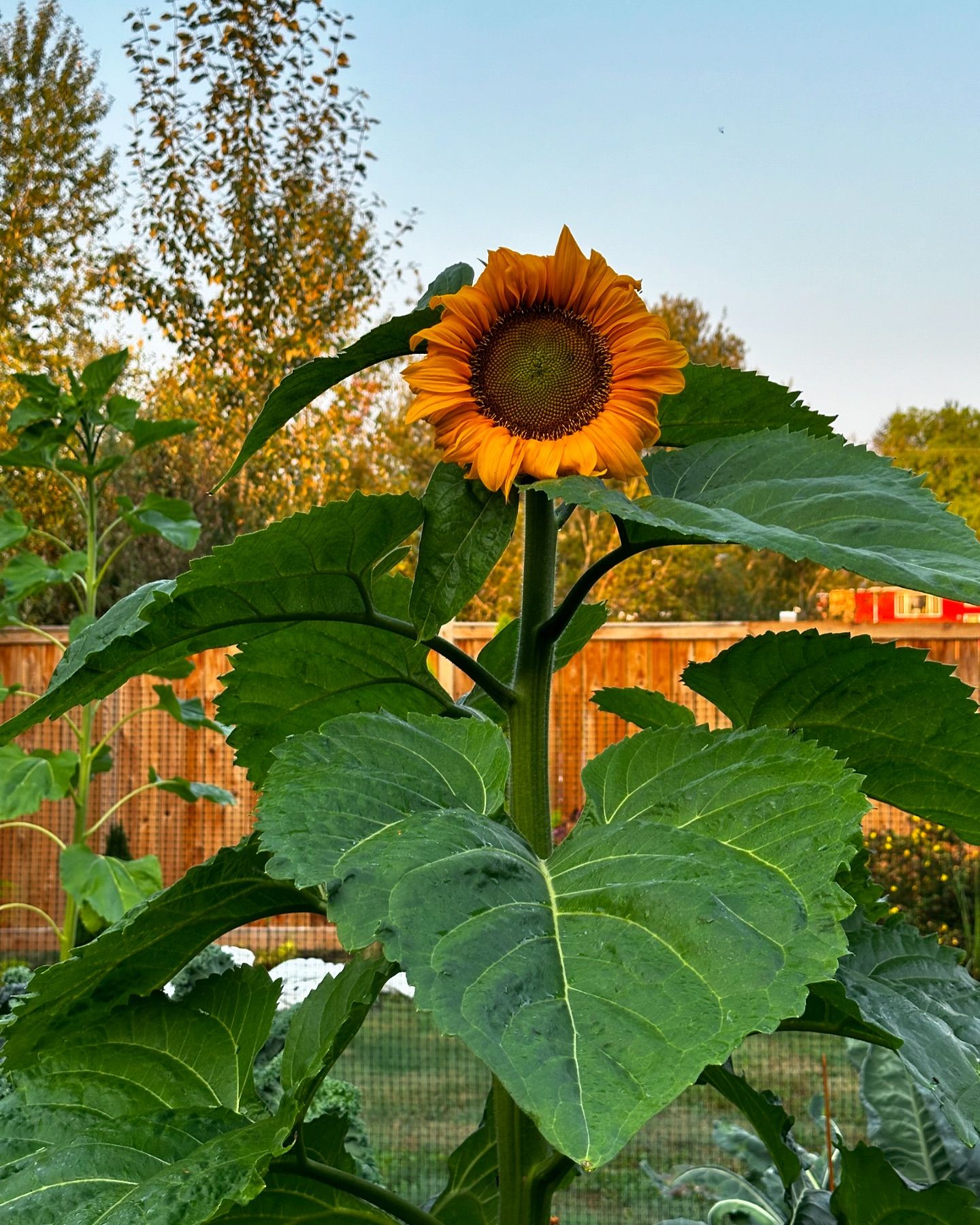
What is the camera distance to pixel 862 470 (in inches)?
22.4

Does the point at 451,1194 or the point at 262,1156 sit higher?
the point at 262,1156

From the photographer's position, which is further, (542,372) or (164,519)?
(164,519)

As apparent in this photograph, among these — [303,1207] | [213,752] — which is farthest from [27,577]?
[213,752]

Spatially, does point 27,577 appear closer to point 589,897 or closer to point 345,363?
point 345,363

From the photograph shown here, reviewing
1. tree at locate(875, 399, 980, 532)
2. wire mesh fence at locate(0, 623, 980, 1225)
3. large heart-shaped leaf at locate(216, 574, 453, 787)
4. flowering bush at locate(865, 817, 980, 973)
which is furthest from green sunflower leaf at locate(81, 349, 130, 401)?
tree at locate(875, 399, 980, 532)

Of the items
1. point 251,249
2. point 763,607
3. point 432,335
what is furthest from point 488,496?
point 763,607

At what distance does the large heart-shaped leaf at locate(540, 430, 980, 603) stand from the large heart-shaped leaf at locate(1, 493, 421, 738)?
0.34 feet

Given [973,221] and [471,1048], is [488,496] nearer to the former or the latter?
[471,1048]

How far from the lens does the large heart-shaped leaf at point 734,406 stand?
67cm

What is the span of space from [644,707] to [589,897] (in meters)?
0.37

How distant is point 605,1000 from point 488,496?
0.93 ft

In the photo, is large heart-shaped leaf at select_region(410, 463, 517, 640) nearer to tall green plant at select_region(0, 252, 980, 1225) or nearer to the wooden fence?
tall green plant at select_region(0, 252, 980, 1225)

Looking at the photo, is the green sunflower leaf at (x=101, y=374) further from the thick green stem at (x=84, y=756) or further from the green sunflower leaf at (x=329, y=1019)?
the green sunflower leaf at (x=329, y=1019)

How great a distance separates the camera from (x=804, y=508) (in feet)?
1.74
